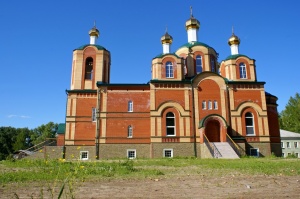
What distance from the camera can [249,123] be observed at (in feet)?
78.3

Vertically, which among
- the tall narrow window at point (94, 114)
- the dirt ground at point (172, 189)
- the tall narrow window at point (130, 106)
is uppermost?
the tall narrow window at point (130, 106)

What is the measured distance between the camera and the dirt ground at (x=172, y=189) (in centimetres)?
591

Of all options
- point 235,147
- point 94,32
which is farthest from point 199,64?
point 94,32

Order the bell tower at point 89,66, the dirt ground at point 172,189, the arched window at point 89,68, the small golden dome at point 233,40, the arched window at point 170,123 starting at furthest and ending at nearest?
the small golden dome at point 233,40 → the arched window at point 89,68 → the bell tower at point 89,66 → the arched window at point 170,123 → the dirt ground at point 172,189

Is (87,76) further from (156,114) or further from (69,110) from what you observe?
(156,114)

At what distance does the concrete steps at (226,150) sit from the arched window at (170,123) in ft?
13.1

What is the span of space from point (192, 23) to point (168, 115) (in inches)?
463

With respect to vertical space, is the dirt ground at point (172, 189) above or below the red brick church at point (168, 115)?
below

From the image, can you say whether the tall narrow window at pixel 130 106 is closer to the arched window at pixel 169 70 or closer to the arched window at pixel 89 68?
the arched window at pixel 169 70

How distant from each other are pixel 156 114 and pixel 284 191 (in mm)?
16664

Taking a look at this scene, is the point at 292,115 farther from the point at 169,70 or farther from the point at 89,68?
the point at 89,68

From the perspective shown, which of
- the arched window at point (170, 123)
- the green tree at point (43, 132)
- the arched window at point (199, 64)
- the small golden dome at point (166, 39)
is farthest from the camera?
the green tree at point (43, 132)

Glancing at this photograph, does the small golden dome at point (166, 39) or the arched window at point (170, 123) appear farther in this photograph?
the small golden dome at point (166, 39)

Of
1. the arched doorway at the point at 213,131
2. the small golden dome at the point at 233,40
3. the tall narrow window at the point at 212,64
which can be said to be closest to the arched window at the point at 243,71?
the tall narrow window at the point at 212,64
